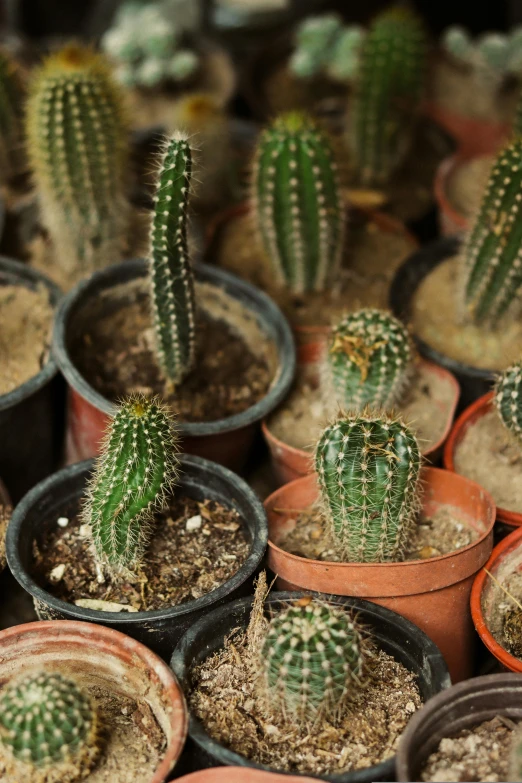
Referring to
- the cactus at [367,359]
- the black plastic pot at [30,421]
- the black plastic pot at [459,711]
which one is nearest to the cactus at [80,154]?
the black plastic pot at [30,421]

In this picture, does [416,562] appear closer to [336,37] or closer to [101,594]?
[101,594]

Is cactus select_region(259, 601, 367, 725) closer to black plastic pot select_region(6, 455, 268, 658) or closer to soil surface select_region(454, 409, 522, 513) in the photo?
black plastic pot select_region(6, 455, 268, 658)

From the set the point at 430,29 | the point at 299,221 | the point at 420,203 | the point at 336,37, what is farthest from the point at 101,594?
the point at 430,29

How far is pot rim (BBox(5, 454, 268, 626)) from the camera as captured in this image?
2.22 metres

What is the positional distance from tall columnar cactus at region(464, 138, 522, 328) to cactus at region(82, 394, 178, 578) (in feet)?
4.12

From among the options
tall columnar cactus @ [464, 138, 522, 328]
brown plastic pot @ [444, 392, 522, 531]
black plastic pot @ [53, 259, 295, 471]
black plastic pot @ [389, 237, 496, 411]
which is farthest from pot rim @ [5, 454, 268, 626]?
tall columnar cactus @ [464, 138, 522, 328]

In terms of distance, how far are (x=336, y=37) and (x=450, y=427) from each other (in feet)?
7.68

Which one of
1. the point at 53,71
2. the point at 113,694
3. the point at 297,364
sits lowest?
the point at 113,694

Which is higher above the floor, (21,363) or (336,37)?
(336,37)

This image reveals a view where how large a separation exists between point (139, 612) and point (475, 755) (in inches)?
32.4

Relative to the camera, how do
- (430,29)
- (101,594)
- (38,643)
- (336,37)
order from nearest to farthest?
1. (38,643)
2. (101,594)
3. (336,37)
4. (430,29)

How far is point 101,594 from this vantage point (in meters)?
2.40

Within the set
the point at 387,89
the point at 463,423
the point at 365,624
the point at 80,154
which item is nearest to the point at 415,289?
the point at 463,423

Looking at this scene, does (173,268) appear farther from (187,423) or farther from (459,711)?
(459,711)
